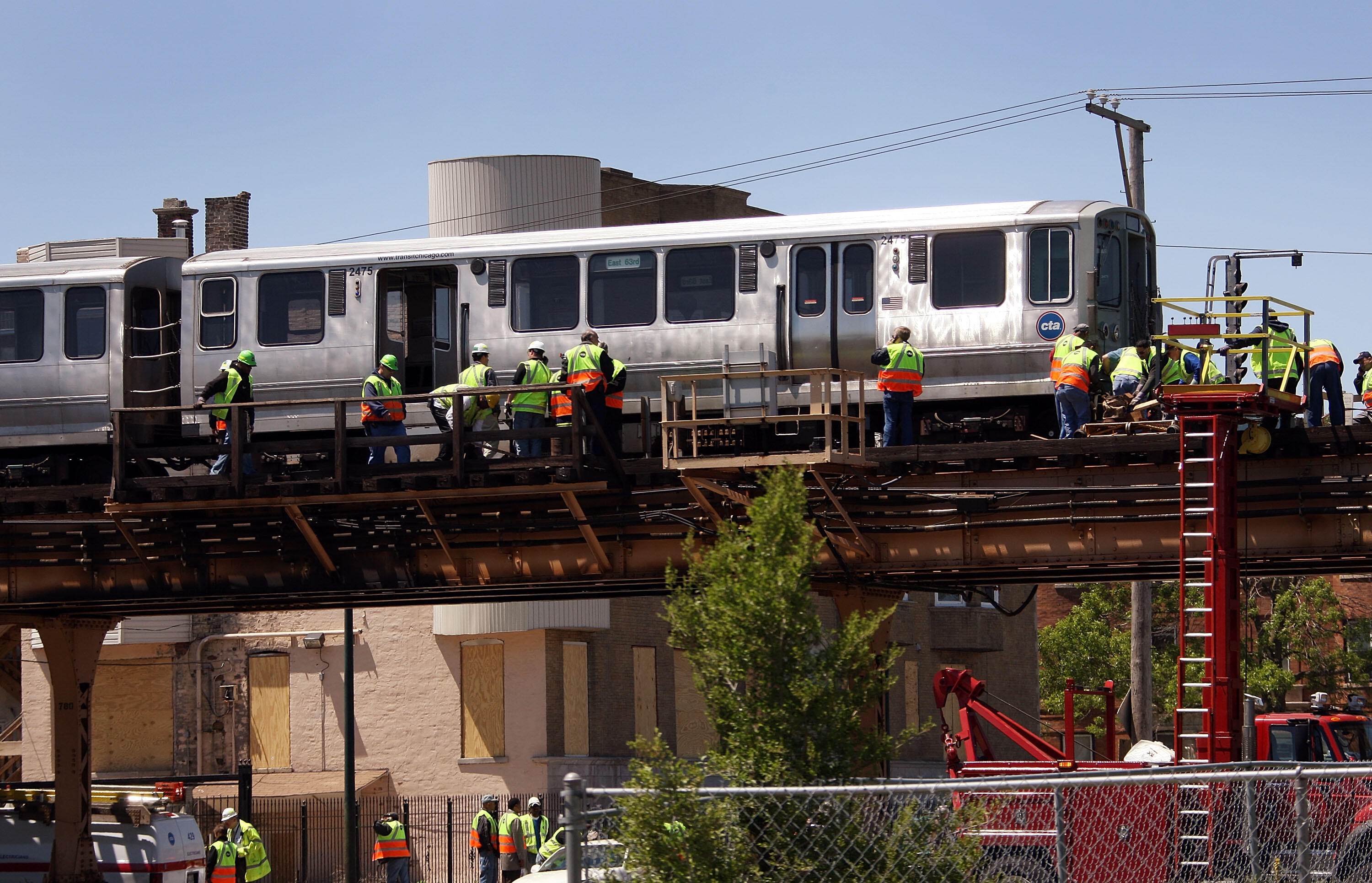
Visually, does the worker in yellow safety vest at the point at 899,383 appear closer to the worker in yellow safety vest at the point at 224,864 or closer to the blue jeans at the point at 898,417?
the blue jeans at the point at 898,417

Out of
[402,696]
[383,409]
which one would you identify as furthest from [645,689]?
[383,409]

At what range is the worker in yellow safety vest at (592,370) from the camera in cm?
1877

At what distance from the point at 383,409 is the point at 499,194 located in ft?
83.9

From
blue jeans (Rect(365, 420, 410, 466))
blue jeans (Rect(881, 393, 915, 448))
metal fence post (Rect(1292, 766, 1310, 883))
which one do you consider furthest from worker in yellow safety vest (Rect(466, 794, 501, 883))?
metal fence post (Rect(1292, 766, 1310, 883))

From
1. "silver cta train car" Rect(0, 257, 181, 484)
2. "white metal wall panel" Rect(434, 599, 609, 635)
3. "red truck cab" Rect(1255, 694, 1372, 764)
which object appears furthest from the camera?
"white metal wall panel" Rect(434, 599, 609, 635)

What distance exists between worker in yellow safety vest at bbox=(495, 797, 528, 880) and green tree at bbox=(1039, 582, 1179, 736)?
25.3 metres

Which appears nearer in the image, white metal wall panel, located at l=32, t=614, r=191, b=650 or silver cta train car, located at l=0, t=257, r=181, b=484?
silver cta train car, located at l=0, t=257, r=181, b=484

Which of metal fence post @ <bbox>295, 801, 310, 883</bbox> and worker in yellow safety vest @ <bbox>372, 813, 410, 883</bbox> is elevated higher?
worker in yellow safety vest @ <bbox>372, 813, 410, 883</bbox>

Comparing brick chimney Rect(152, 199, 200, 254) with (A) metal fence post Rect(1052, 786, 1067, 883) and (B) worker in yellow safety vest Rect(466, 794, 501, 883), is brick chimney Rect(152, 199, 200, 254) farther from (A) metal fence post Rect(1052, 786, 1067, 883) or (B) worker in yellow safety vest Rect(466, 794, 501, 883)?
(A) metal fence post Rect(1052, 786, 1067, 883)

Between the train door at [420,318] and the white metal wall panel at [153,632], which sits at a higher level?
the train door at [420,318]

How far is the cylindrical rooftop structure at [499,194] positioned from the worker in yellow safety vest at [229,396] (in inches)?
946

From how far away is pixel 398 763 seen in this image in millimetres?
34375

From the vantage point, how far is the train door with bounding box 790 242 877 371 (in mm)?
19844

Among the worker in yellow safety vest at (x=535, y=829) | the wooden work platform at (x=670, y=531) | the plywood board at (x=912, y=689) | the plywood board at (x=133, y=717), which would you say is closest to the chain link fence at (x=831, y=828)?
the wooden work platform at (x=670, y=531)
